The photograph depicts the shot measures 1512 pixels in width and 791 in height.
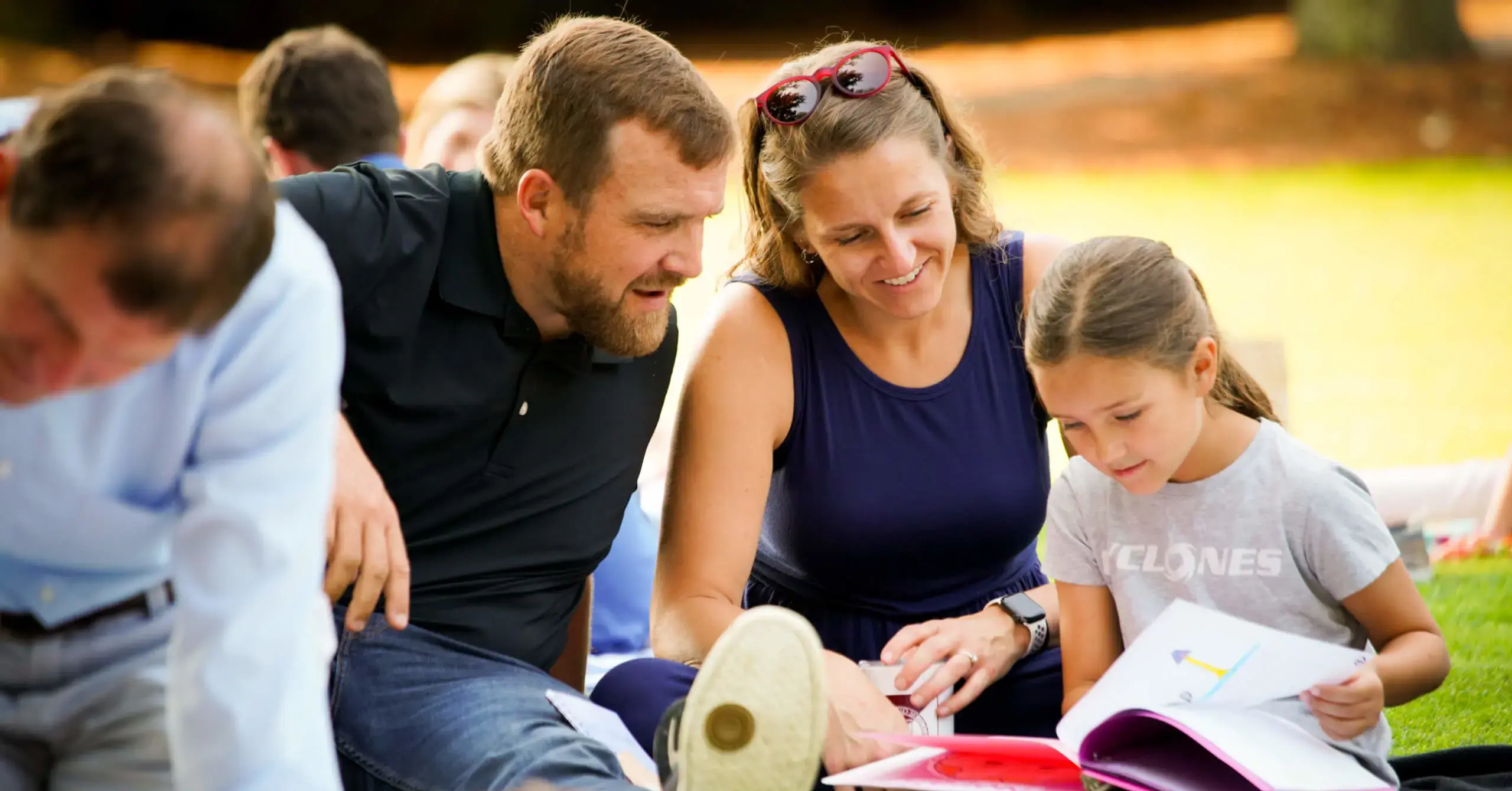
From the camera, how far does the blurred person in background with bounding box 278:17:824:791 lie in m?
2.20

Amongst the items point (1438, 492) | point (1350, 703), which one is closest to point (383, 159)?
point (1350, 703)

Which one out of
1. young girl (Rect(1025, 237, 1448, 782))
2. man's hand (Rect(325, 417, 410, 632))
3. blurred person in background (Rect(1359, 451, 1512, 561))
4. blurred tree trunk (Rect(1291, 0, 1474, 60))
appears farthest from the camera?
blurred tree trunk (Rect(1291, 0, 1474, 60))

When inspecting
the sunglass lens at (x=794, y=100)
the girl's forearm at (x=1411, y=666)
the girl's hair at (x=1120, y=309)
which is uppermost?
the sunglass lens at (x=794, y=100)

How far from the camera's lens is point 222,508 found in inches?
58.1

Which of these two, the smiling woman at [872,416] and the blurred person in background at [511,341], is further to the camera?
the smiling woman at [872,416]

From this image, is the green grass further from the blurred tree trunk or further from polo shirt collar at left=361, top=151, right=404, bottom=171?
the blurred tree trunk

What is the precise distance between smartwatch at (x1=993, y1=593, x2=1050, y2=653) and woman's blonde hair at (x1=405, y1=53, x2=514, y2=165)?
234 cm

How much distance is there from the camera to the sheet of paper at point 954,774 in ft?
6.49

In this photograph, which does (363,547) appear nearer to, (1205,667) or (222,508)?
(222,508)

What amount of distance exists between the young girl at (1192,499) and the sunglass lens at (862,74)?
0.45m

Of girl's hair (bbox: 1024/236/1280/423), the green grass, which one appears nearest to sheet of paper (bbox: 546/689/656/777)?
girl's hair (bbox: 1024/236/1280/423)

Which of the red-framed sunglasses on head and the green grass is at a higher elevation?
the red-framed sunglasses on head

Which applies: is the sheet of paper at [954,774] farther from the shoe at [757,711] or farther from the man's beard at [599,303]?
the man's beard at [599,303]

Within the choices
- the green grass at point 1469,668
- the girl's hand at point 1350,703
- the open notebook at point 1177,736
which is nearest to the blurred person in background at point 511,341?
the open notebook at point 1177,736
